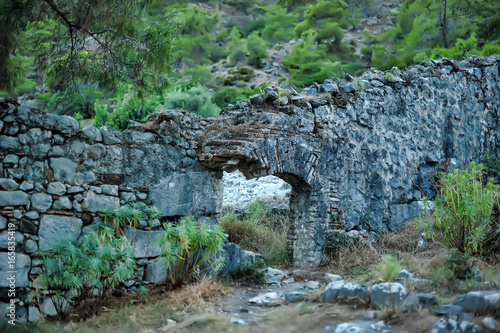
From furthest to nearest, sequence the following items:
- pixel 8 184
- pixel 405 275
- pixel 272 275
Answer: pixel 272 275 → pixel 405 275 → pixel 8 184

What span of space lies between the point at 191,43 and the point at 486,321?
95.6 ft

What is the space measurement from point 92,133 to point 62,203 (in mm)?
910

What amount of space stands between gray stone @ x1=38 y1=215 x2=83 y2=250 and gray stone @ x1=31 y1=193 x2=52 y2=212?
98 millimetres

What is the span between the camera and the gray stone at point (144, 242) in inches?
227

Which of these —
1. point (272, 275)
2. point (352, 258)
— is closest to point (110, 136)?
point (272, 275)

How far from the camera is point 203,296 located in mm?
5594

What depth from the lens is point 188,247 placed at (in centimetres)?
588

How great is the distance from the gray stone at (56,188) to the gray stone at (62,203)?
76mm

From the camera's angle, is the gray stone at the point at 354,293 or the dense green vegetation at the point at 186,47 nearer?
the gray stone at the point at 354,293

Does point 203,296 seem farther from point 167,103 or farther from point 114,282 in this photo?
point 167,103

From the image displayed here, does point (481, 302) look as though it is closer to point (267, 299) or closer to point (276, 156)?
point (267, 299)

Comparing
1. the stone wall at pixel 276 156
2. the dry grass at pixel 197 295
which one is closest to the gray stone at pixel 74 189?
the stone wall at pixel 276 156

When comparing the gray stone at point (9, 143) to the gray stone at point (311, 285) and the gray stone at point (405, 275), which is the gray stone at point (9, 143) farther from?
the gray stone at point (405, 275)

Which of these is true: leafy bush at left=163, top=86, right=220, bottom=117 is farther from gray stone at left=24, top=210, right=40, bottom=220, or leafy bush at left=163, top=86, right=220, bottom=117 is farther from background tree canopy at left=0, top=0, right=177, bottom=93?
gray stone at left=24, top=210, right=40, bottom=220
